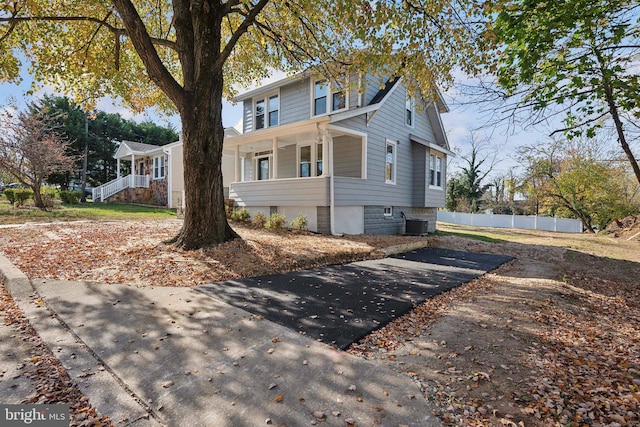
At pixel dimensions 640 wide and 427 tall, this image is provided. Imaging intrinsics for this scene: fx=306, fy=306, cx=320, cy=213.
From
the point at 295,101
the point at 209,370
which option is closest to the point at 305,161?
the point at 295,101

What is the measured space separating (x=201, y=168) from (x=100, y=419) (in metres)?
5.63

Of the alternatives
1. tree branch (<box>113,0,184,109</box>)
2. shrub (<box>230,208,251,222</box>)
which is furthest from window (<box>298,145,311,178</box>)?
tree branch (<box>113,0,184,109</box>)

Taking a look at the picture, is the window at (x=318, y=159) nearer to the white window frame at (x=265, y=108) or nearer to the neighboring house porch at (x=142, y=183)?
the white window frame at (x=265, y=108)

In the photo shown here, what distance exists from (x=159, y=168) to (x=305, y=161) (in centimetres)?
1458

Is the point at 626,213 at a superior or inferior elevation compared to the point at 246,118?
inferior

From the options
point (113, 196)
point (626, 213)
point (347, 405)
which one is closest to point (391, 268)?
point (347, 405)

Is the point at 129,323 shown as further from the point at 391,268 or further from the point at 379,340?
the point at 391,268

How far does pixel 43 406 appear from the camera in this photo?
Answer: 2.25 meters

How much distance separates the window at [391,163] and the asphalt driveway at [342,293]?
6.61 m

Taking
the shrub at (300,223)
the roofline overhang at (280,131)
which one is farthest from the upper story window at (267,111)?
the shrub at (300,223)

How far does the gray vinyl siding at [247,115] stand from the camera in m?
16.6

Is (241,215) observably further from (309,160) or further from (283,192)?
(309,160)

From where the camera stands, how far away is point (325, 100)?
43.9ft

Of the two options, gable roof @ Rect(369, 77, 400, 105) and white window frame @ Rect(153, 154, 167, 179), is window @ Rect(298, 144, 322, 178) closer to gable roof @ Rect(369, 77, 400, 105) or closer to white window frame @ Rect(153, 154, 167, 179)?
gable roof @ Rect(369, 77, 400, 105)
